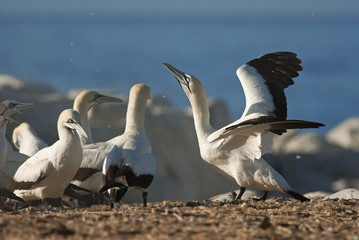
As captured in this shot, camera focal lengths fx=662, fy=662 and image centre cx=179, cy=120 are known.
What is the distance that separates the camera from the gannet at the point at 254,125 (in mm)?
6961

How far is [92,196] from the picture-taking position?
28.5 ft

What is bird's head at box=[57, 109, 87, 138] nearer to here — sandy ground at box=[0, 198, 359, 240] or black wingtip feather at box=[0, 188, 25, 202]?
black wingtip feather at box=[0, 188, 25, 202]

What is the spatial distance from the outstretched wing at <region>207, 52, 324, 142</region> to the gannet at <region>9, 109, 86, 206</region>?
1.54 metres

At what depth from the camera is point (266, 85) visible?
8242 mm

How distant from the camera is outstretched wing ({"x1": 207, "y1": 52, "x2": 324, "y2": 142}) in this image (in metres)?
7.57

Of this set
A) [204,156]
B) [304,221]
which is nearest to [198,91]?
[204,156]

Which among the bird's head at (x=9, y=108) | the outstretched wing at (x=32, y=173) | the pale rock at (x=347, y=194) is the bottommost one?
the pale rock at (x=347, y=194)

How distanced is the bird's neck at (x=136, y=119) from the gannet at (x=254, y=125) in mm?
725

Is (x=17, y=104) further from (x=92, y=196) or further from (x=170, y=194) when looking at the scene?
(x=170, y=194)

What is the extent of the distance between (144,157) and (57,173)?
1088 mm

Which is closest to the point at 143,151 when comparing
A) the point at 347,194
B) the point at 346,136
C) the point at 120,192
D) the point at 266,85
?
the point at 120,192

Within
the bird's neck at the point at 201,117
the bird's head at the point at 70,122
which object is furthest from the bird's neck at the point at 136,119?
the bird's head at the point at 70,122

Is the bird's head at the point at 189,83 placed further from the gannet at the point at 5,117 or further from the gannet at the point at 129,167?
the gannet at the point at 5,117

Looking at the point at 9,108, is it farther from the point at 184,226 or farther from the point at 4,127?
the point at 184,226
